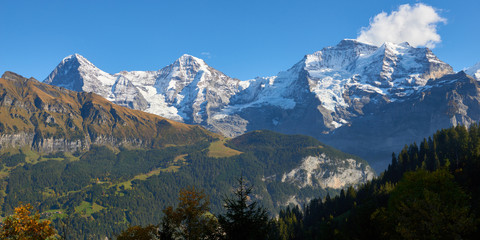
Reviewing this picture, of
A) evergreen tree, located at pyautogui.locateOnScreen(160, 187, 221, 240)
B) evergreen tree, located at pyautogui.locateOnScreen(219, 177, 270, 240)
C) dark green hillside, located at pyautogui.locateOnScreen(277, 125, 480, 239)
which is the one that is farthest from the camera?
evergreen tree, located at pyautogui.locateOnScreen(160, 187, 221, 240)

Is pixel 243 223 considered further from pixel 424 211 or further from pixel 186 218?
pixel 424 211

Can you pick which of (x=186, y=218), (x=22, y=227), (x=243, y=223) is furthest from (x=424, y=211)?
(x=22, y=227)

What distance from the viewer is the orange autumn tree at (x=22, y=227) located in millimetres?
35594

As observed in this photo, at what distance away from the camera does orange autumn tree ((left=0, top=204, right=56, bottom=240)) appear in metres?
35.6

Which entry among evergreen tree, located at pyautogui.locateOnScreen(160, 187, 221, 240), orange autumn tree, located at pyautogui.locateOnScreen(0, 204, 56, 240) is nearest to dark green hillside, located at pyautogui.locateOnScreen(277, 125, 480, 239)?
evergreen tree, located at pyautogui.locateOnScreen(160, 187, 221, 240)

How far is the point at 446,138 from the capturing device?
525 ft

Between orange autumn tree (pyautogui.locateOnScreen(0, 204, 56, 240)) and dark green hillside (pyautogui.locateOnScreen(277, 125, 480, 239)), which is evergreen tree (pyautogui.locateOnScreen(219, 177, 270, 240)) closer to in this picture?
dark green hillside (pyautogui.locateOnScreen(277, 125, 480, 239))

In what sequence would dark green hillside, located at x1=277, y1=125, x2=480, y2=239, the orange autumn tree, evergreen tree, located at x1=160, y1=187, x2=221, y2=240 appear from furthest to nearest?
evergreen tree, located at x1=160, y1=187, x2=221, y2=240 → dark green hillside, located at x1=277, y1=125, x2=480, y2=239 → the orange autumn tree

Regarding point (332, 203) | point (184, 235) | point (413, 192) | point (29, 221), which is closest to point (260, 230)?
point (184, 235)

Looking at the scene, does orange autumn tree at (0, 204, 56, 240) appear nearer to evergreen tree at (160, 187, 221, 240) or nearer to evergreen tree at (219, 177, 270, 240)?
evergreen tree at (160, 187, 221, 240)

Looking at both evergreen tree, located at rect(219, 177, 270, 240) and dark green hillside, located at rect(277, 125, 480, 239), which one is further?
dark green hillside, located at rect(277, 125, 480, 239)

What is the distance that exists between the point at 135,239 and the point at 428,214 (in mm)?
38001

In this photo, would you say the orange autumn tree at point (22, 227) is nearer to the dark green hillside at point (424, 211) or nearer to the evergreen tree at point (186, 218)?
the evergreen tree at point (186, 218)

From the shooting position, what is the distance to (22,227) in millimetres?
35531
